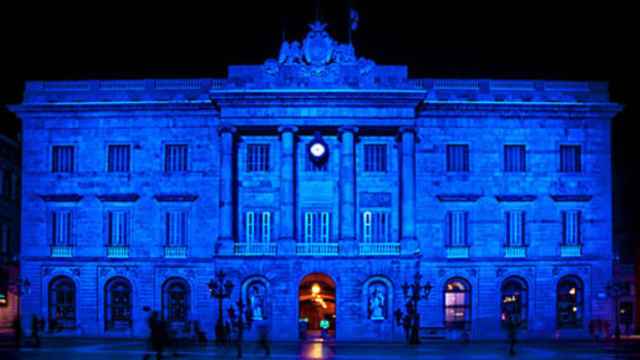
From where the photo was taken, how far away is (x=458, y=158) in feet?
225

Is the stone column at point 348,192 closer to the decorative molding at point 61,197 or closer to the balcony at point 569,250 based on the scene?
the balcony at point 569,250

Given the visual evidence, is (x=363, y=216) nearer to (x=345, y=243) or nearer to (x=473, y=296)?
(x=345, y=243)

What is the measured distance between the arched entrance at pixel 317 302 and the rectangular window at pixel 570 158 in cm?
1778

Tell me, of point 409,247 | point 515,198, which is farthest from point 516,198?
point 409,247

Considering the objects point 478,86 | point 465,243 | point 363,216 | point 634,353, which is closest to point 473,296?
point 465,243

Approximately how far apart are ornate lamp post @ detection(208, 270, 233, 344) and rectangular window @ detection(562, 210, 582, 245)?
23.0 m

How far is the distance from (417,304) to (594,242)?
13.0 meters

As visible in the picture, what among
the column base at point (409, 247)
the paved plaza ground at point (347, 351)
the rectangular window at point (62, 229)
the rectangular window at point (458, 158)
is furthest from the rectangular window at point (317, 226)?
the rectangular window at point (62, 229)

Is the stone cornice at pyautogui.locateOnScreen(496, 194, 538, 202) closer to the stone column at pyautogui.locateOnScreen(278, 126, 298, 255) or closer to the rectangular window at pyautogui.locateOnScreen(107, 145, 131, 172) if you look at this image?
the stone column at pyautogui.locateOnScreen(278, 126, 298, 255)

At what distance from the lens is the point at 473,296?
222 ft

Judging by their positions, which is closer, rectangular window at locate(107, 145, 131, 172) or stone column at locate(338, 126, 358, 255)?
stone column at locate(338, 126, 358, 255)

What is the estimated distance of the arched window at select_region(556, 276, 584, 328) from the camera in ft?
224

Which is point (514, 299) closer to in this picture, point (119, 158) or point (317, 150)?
point (317, 150)

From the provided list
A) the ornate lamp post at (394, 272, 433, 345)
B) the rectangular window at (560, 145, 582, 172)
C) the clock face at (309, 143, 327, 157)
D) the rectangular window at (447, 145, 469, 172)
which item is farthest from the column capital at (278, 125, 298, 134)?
the rectangular window at (560, 145, 582, 172)
